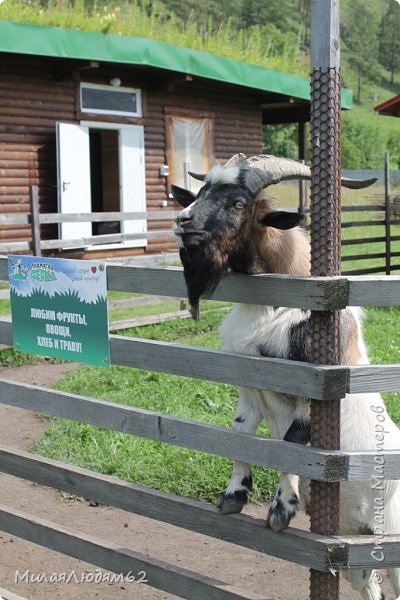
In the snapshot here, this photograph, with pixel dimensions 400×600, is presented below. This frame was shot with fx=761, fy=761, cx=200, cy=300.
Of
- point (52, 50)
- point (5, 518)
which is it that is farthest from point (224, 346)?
point (52, 50)

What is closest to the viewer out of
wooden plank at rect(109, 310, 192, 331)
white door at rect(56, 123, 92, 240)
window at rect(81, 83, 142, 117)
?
wooden plank at rect(109, 310, 192, 331)

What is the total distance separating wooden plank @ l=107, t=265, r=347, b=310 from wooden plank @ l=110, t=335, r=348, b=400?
0.68ft

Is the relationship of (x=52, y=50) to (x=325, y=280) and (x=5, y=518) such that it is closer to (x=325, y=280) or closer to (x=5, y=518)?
(x=5, y=518)

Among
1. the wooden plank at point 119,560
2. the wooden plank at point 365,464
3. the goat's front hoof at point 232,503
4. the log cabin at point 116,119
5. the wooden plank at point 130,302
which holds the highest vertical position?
the log cabin at point 116,119

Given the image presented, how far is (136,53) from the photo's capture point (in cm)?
1245

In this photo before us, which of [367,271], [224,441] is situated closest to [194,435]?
[224,441]

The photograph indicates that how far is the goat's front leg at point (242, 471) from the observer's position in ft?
9.76

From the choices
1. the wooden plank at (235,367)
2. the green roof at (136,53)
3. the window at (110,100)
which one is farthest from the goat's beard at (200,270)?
the window at (110,100)

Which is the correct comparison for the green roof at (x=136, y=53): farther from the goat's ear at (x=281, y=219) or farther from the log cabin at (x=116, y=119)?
the goat's ear at (x=281, y=219)

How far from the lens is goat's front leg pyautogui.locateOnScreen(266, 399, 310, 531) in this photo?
2.78 m

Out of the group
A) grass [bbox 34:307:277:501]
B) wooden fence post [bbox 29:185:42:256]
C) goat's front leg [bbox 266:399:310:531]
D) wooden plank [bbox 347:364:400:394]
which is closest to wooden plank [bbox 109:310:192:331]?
wooden fence post [bbox 29:185:42:256]

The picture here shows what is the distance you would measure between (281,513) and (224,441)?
336mm

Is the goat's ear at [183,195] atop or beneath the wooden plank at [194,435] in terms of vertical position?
atop

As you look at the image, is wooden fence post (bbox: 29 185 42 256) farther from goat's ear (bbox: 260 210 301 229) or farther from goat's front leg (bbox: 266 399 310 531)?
goat's front leg (bbox: 266 399 310 531)
